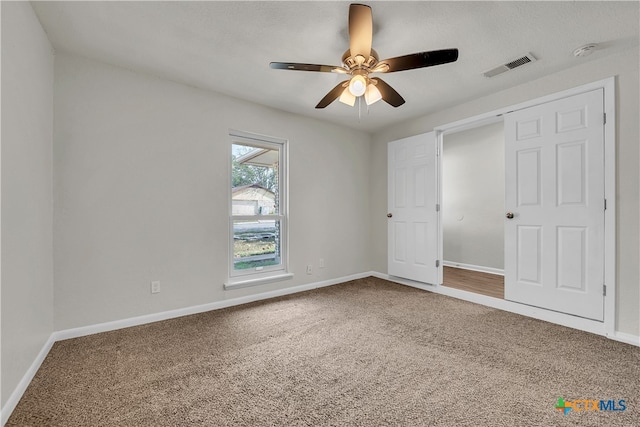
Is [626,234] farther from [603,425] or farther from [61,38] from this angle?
[61,38]

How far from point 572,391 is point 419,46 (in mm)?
2561

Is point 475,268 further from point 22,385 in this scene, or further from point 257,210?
point 22,385

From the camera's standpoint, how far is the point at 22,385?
62.7 inches

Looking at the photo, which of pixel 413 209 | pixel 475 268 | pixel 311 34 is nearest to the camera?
pixel 311 34

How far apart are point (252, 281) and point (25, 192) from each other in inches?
83.2

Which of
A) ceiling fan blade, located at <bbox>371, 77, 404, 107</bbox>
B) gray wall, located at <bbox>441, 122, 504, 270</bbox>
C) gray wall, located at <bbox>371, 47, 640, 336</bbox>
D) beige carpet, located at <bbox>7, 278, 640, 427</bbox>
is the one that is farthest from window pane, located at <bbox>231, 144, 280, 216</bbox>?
gray wall, located at <bbox>441, 122, 504, 270</bbox>

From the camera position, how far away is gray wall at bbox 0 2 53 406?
1.46m

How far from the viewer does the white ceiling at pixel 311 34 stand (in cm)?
180

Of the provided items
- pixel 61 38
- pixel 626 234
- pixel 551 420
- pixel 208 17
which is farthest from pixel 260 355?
pixel 626 234

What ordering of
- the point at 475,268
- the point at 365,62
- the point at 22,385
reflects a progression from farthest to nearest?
the point at 475,268, the point at 365,62, the point at 22,385

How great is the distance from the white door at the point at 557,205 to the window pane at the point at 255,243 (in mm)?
2768

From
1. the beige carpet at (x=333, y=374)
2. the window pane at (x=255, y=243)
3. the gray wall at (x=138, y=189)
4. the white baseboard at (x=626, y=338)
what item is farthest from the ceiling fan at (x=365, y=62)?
the white baseboard at (x=626, y=338)

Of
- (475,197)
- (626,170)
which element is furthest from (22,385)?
(475,197)

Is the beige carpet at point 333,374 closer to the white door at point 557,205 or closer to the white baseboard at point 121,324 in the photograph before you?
the white baseboard at point 121,324
